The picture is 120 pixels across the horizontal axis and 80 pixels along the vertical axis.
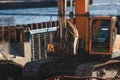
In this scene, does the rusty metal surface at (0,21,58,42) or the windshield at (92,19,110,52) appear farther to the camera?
the rusty metal surface at (0,21,58,42)

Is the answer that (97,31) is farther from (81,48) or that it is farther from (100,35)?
(81,48)

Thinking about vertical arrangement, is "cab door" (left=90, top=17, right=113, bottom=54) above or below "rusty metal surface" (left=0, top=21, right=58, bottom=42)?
above

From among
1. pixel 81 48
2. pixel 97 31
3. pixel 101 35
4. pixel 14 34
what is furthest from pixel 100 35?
pixel 14 34

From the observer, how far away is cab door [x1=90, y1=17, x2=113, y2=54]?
61.7 ft

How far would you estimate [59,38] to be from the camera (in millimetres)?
19328

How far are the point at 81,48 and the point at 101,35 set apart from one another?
1.23 m

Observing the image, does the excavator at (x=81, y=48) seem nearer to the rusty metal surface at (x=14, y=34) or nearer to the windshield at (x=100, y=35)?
the windshield at (x=100, y=35)

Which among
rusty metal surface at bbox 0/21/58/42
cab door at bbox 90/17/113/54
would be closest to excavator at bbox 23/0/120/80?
cab door at bbox 90/17/113/54

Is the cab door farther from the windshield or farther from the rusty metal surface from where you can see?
the rusty metal surface

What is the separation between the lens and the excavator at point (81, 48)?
1883cm

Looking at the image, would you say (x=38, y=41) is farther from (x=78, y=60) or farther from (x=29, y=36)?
(x=78, y=60)

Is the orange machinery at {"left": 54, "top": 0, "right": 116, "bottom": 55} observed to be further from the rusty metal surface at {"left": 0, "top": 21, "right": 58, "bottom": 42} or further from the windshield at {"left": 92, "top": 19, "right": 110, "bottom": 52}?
the rusty metal surface at {"left": 0, "top": 21, "right": 58, "bottom": 42}

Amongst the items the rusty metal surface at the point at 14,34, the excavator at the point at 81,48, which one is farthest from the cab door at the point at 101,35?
the rusty metal surface at the point at 14,34

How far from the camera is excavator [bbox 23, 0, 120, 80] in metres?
18.8
